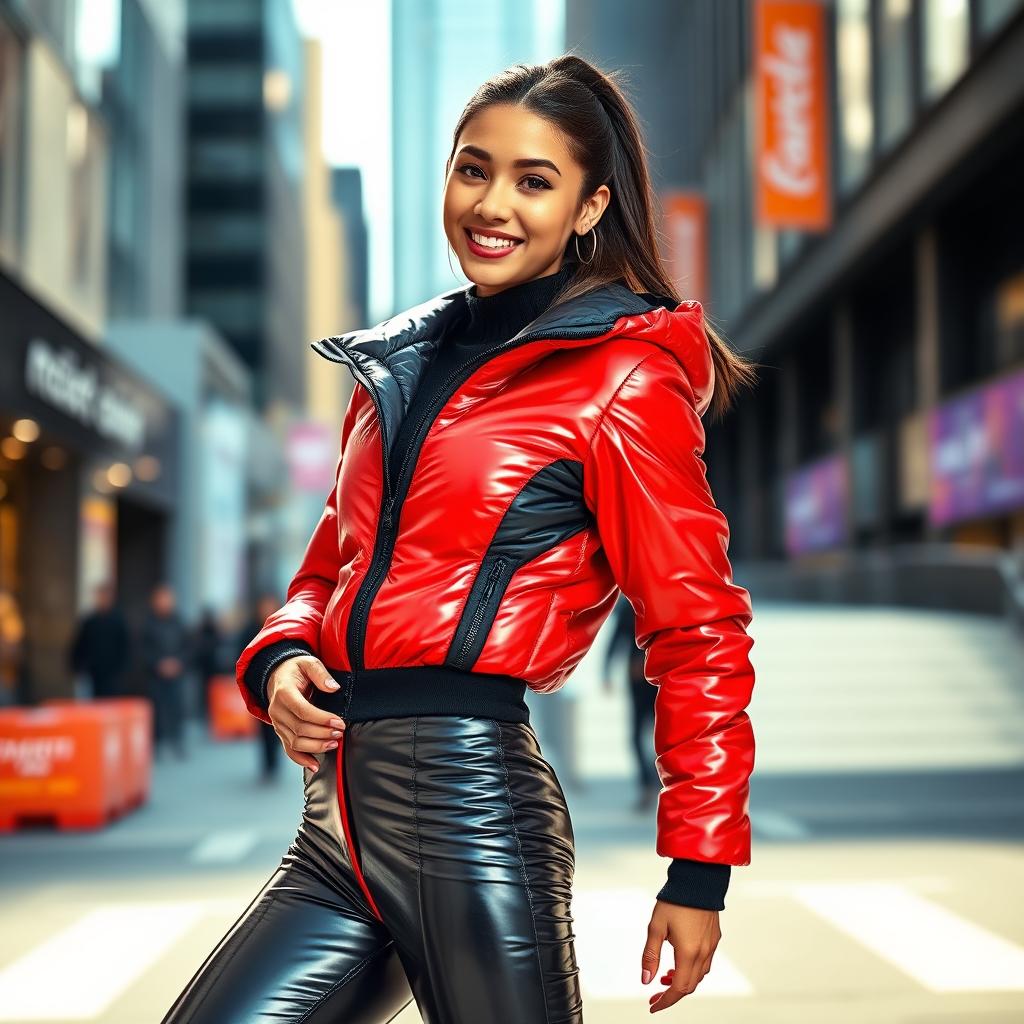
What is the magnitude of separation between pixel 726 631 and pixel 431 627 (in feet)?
1.32

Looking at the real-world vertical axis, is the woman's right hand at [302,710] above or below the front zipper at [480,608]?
below

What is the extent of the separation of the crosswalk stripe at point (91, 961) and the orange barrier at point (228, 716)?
13.0m

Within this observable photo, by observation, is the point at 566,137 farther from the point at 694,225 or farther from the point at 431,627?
the point at 694,225

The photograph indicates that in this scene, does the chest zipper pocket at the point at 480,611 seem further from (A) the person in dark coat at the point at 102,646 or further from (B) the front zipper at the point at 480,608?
(A) the person in dark coat at the point at 102,646

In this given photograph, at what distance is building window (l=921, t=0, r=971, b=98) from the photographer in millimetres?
23506

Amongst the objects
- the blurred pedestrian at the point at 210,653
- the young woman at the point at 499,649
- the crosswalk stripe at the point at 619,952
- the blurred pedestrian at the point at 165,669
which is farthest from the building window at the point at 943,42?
the young woman at the point at 499,649

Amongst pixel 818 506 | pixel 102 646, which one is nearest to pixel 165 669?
pixel 102 646

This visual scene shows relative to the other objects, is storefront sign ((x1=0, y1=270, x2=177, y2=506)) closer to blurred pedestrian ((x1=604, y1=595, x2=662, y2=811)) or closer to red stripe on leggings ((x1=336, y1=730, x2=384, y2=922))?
blurred pedestrian ((x1=604, y1=595, x2=662, y2=811))

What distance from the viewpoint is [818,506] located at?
36500 millimetres

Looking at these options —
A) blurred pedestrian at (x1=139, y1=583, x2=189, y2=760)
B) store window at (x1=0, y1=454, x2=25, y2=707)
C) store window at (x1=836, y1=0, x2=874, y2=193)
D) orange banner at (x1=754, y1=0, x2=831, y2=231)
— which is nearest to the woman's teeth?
blurred pedestrian at (x1=139, y1=583, x2=189, y2=760)

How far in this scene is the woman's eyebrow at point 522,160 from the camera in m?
2.16

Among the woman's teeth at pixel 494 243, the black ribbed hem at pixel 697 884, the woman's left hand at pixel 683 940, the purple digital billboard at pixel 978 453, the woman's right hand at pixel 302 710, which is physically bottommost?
the woman's left hand at pixel 683 940

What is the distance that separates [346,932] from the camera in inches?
81.1

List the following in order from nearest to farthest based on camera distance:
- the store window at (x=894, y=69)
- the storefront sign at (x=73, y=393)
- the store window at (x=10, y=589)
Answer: the storefront sign at (x=73, y=393) < the store window at (x=10, y=589) < the store window at (x=894, y=69)
